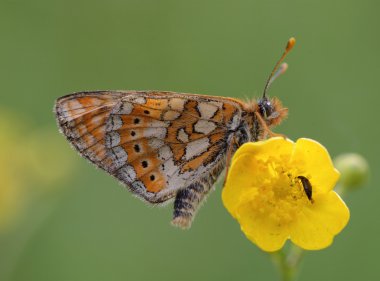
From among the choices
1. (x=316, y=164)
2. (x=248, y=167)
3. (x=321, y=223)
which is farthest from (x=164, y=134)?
(x=321, y=223)

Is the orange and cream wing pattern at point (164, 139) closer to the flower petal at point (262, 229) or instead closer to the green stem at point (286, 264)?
the flower petal at point (262, 229)

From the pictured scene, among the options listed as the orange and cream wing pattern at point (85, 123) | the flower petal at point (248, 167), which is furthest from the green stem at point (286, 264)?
the orange and cream wing pattern at point (85, 123)

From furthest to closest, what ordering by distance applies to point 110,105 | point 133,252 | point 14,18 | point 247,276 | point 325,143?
point 14,18 → point 325,143 → point 133,252 → point 247,276 → point 110,105

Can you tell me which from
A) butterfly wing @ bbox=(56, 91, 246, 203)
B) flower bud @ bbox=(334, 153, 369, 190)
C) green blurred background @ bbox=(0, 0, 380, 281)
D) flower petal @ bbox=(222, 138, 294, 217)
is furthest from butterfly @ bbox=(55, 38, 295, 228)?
green blurred background @ bbox=(0, 0, 380, 281)

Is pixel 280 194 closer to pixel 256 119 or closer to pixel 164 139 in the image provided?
pixel 256 119

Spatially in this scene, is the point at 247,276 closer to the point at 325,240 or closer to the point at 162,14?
the point at 325,240

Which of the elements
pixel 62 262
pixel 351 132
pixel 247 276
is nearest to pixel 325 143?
pixel 351 132
